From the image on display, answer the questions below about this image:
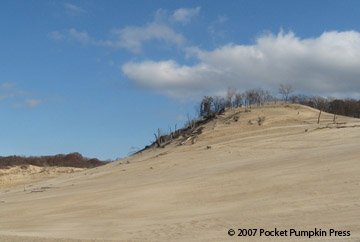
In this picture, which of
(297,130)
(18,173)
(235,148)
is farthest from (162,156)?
(18,173)

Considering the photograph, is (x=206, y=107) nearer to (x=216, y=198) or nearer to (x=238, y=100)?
(x=238, y=100)

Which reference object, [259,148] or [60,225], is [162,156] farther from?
[60,225]

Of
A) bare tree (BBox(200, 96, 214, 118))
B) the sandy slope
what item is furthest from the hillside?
the sandy slope

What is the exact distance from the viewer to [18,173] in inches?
1781

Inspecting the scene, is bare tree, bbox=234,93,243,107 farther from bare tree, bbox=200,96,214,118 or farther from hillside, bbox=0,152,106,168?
hillside, bbox=0,152,106,168

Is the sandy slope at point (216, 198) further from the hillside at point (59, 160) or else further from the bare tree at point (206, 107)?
the hillside at point (59, 160)

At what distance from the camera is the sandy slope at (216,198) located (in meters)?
10.9

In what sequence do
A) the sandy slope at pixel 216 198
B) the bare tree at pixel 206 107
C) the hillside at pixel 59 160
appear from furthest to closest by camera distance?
the hillside at pixel 59 160 < the bare tree at pixel 206 107 < the sandy slope at pixel 216 198

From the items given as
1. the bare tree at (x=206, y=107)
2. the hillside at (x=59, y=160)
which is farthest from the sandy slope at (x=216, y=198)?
the hillside at (x=59, y=160)

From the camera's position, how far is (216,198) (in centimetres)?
1498

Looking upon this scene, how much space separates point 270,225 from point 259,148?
584 inches

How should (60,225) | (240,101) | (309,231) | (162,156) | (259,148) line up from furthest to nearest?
(240,101) < (162,156) < (259,148) < (60,225) < (309,231)

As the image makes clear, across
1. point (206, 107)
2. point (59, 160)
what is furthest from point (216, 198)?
point (59, 160)

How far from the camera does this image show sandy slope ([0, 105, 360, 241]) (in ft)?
35.9
